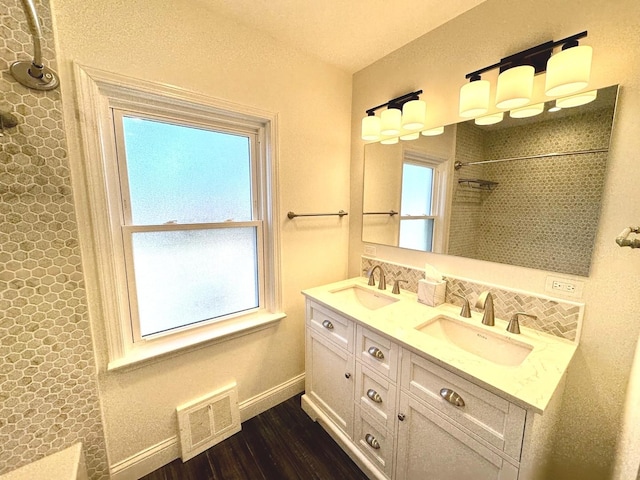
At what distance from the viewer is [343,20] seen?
138 centimetres

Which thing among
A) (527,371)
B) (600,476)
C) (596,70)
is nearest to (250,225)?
(527,371)

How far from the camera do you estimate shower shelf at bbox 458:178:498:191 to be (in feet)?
4.28

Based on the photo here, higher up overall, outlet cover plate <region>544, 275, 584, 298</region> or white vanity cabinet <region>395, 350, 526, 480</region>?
outlet cover plate <region>544, 275, 584, 298</region>

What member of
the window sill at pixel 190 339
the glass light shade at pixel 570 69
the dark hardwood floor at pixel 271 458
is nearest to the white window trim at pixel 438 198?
the glass light shade at pixel 570 69

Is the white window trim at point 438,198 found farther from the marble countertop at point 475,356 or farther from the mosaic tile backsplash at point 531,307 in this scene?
the marble countertop at point 475,356

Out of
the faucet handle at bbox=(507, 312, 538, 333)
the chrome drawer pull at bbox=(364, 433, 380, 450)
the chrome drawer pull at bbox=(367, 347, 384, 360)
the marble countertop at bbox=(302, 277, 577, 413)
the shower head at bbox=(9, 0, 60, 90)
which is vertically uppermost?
the shower head at bbox=(9, 0, 60, 90)

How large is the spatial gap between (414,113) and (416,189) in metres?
0.45

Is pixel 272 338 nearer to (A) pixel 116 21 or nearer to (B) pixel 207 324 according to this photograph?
(B) pixel 207 324

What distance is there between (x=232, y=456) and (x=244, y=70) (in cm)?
220

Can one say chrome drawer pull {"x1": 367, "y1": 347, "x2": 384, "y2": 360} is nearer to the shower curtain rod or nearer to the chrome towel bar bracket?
the chrome towel bar bracket

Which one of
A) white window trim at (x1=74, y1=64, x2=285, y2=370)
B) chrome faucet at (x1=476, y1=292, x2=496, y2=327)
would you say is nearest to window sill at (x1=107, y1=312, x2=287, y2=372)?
white window trim at (x1=74, y1=64, x2=285, y2=370)

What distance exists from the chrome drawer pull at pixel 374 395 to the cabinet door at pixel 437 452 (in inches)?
5.2

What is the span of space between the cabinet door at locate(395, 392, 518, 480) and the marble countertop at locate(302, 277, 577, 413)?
243mm

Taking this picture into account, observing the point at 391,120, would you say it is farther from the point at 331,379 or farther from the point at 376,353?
the point at 331,379
